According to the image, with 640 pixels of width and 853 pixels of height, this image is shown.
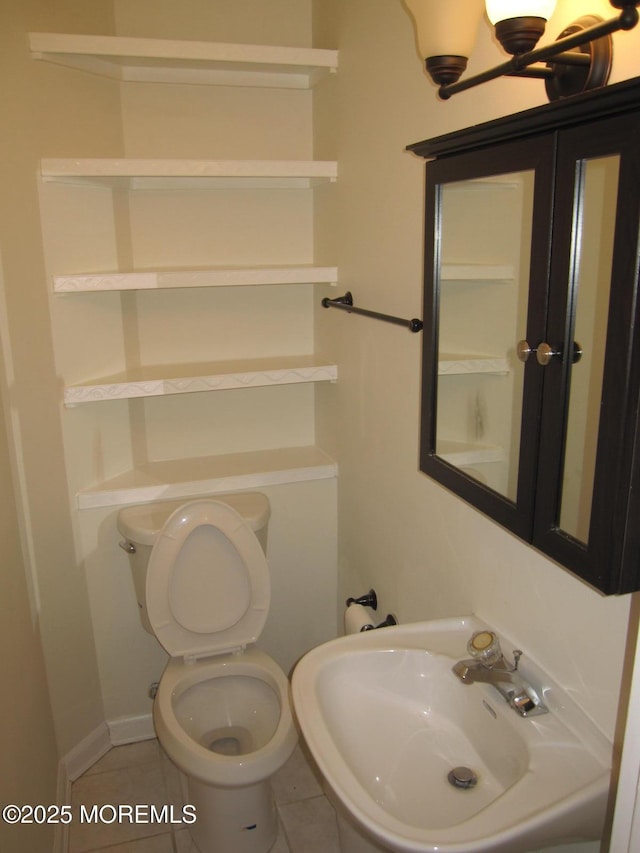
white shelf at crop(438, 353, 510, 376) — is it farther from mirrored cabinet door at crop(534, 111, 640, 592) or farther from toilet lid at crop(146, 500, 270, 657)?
toilet lid at crop(146, 500, 270, 657)

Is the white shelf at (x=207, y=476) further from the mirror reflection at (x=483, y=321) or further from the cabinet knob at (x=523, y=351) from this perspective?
the cabinet knob at (x=523, y=351)

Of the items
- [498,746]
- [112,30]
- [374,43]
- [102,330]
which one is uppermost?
[112,30]

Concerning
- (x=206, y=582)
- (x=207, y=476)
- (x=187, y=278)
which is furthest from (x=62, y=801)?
(x=187, y=278)

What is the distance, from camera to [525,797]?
43.4 inches

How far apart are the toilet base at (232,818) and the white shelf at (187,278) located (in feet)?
4.82

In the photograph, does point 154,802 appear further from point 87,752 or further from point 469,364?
point 469,364

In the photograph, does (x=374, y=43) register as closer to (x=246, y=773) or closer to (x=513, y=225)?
(x=513, y=225)

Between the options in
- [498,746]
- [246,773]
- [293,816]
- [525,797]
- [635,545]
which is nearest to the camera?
[635,545]

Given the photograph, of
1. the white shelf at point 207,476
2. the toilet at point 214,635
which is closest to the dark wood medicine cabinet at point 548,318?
the toilet at point 214,635

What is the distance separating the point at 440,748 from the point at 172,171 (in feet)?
5.61

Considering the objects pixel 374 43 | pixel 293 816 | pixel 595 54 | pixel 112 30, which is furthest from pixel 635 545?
pixel 112 30

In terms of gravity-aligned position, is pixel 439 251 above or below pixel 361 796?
above

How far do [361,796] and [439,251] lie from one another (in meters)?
1.01

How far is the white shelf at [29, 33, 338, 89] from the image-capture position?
6.33 feet
